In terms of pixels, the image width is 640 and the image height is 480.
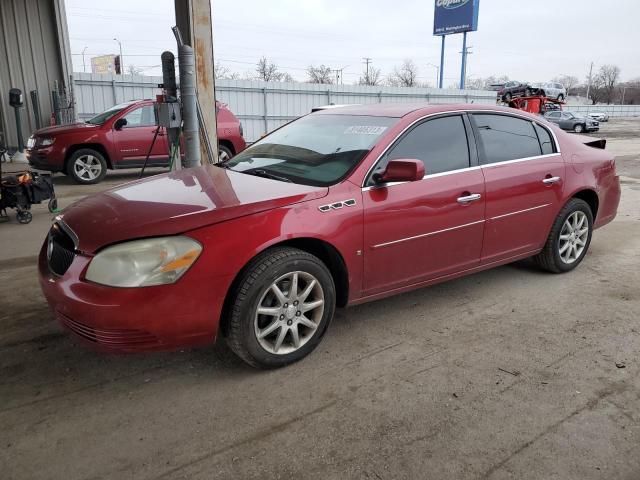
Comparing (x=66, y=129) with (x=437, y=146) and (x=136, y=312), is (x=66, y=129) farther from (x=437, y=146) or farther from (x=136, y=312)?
(x=136, y=312)

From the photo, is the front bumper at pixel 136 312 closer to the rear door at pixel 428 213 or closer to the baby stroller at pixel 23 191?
the rear door at pixel 428 213

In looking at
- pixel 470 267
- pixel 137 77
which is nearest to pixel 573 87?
pixel 137 77

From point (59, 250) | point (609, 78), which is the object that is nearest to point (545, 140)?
point (59, 250)

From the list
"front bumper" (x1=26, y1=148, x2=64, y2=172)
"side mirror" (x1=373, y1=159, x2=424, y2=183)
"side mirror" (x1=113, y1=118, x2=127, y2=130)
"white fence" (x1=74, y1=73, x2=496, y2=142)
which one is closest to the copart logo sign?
"white fence" (x1=74, y1=73, x2=496, y2=142)

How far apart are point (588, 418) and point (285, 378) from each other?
1605 mm

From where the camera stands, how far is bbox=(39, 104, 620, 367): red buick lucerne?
261 cm

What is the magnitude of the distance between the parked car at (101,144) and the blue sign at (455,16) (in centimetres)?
3121

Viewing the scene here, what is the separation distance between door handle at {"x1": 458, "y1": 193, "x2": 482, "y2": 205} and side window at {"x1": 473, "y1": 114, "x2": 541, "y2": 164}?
0.33 metres

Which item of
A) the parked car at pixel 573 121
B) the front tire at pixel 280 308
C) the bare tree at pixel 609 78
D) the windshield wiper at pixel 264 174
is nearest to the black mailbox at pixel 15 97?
the windshield wiper at pixel 264 174

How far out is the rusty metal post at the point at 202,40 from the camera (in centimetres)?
716

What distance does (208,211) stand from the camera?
9.12ft

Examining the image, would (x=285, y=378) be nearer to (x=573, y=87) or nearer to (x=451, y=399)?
(x=451, y=399)

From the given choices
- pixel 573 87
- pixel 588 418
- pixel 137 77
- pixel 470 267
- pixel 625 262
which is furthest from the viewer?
pixel 573 87

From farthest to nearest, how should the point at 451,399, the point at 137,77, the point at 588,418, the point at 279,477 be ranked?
1. the point at 137,77
2. the point at 451,399
3. the point at 588,418
4. the point at 279,477
